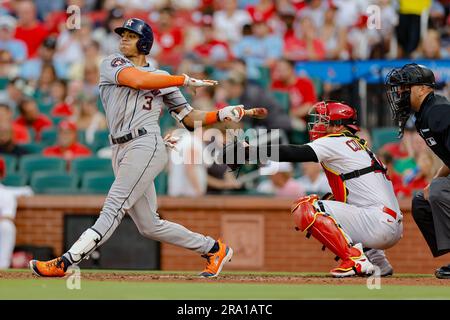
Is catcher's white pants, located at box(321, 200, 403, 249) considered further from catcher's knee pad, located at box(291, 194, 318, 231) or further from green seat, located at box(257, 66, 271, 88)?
green seat, located at box(257, 66, 271, 88)

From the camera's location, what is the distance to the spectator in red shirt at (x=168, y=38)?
52.6 ft

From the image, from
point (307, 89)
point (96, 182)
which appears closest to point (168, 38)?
point (307, 89)

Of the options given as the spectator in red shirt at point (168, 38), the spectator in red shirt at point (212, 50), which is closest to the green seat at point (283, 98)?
the spectator in red shirt at point (212, 50)

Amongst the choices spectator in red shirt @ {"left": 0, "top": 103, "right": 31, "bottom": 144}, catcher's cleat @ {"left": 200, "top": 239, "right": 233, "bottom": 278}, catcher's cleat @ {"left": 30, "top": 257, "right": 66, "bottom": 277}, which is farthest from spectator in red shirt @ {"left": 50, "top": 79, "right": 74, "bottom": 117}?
catcher's cleat @ {"left": 30, "top": 257, "right": 66, "bottom": 277}

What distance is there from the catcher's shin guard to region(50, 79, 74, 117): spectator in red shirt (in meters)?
7.13

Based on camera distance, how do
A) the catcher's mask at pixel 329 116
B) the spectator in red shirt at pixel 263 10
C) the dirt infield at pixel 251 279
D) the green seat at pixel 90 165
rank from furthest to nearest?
the spectator in red shirt at pixel 263 10 < the green seat at pixel 90 165 < the catcher's mask at pixel 329 116 < the dirt infield at pixel 251 279

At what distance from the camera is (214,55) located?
52.4 ft

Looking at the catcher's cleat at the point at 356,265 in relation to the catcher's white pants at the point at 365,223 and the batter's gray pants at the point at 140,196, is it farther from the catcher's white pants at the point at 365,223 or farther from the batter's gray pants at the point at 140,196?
the batter's gray pants at the point at 140,196

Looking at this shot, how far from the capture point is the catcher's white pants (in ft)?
29.4

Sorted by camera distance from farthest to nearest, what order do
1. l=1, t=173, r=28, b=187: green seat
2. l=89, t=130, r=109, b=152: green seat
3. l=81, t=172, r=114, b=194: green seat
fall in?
l=89, t=130, r=109, b=152: green seat < l=1, t=173, r=28, b=187: green seat < l=81, t=172, r=114, b=194: green seat

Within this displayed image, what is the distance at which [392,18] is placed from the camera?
15.2 meters

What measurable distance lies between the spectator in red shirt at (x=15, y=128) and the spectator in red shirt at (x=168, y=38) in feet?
7.39

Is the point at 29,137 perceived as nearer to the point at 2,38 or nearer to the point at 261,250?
the point at 2,38

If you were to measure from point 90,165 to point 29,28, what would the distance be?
401 cm
